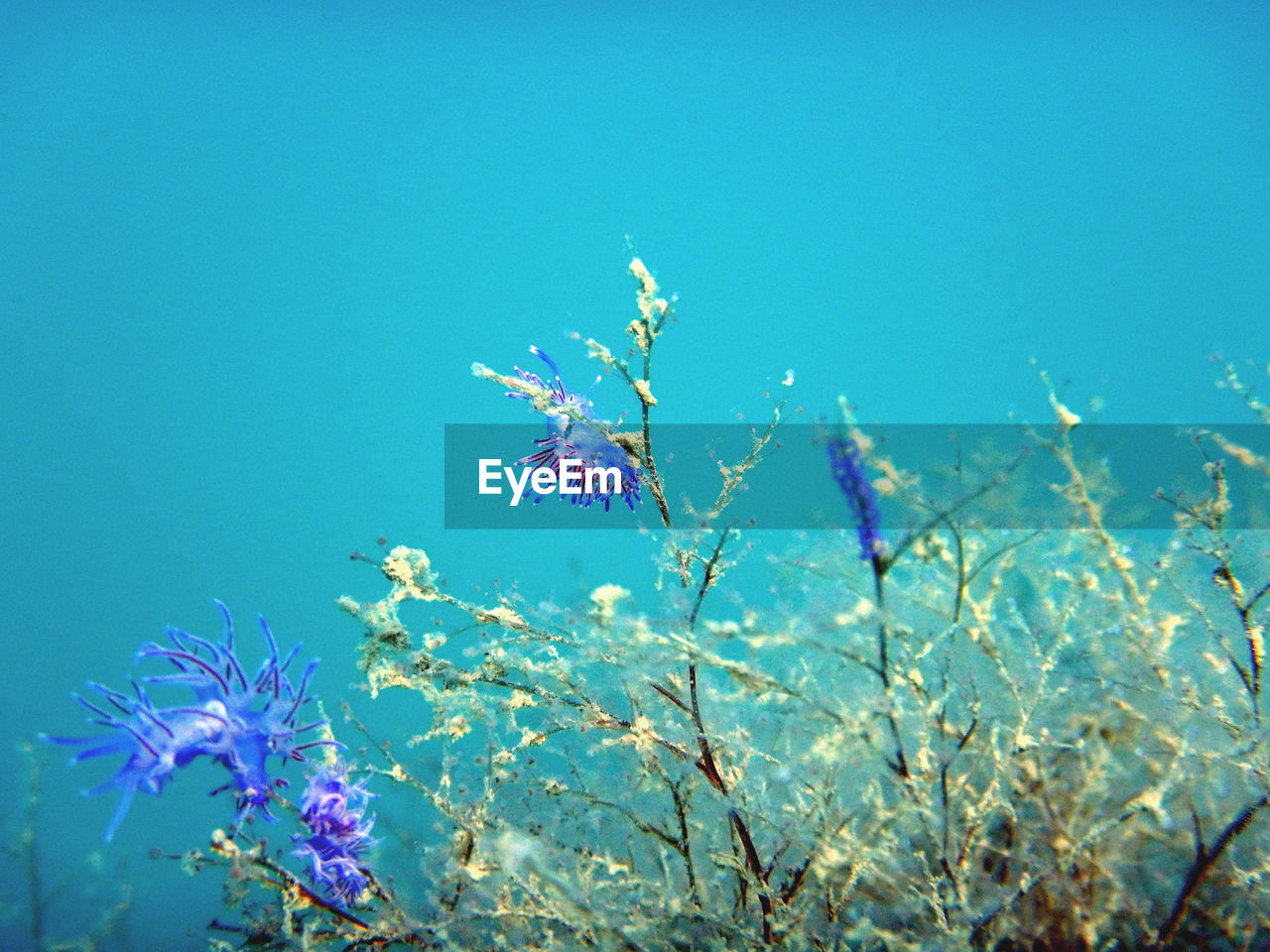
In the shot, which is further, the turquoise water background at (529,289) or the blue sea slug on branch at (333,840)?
the turquoise water background at (529,289)

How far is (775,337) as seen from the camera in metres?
36.5

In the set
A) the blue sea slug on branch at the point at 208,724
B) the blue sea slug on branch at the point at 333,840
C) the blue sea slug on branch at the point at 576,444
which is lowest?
the blue sea slug on branch at the point at 333,840

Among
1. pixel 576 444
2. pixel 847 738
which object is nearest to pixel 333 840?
pixel 576 444

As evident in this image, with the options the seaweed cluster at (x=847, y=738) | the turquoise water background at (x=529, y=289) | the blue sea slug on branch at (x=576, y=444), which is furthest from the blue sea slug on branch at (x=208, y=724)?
the turquoise water background at (x=529, y=289)

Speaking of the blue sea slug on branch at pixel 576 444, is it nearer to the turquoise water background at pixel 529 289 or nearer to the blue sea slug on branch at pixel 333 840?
the blue sea slug on branch at pixel 333 840

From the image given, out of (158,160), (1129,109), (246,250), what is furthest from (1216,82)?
(158,160)

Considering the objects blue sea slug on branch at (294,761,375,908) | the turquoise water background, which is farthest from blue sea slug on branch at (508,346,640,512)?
the turquoise water background

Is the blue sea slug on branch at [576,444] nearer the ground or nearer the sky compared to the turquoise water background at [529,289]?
nearer the ground

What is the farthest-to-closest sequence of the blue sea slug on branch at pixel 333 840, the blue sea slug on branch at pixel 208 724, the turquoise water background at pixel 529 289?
the turquoise water background at pixel 529 289, the blue sea slug on branch at pixel 333 840, the blue sea slug on branch at pixel 208 724

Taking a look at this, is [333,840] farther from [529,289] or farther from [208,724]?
[529,289]

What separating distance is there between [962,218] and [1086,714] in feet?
141

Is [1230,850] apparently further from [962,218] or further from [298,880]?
[962,218]

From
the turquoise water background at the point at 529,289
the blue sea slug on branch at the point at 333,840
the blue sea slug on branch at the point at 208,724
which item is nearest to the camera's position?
the blue sea slug on branch at the point at 208,724

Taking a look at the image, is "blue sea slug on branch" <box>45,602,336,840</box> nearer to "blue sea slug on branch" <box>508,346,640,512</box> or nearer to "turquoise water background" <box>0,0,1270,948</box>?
"blue sea slug on branch" <box>508,346,640,512</box>
